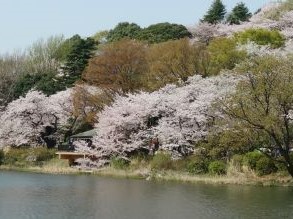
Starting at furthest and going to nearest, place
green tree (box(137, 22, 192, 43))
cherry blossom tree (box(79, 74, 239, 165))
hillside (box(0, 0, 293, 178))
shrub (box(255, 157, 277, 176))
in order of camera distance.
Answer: green tree (box(137, 22, 192, 43)) < cherry blossom tree (box(79, 74, 239, 165)) < shrub (box(255, 157, 277, 176)) < hillside (box(0, 0, 293, 178))

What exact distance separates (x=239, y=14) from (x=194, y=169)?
128 ft

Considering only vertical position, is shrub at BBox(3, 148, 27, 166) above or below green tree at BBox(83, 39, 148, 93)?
below

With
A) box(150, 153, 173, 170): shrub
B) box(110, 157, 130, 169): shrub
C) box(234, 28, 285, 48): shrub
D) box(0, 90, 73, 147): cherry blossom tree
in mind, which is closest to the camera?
box(150, 153, 173, 170): shrub

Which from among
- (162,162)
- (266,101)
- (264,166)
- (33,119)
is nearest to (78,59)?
(33,119)

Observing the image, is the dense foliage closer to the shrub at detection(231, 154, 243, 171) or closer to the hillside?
the hillside

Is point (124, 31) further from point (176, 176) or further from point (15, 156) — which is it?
point (176, 176)

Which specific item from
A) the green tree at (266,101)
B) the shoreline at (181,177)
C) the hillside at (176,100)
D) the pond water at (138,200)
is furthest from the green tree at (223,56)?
the pond water at (138,200)

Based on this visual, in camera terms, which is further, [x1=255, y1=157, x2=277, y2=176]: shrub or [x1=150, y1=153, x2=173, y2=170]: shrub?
[x1=150, y1=153, x2=173, y2=170]: shrub

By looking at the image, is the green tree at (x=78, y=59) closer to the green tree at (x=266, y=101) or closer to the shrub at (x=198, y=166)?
the shrub at (x=198, y=166)

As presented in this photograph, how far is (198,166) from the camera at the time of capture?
30938mm

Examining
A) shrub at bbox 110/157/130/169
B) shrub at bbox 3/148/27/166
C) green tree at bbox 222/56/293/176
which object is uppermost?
green tree at bbox 222/56/293/176

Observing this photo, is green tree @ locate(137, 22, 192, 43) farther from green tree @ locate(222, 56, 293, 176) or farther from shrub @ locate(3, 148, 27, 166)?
green tree @ locate(222, 56, 293, 176)

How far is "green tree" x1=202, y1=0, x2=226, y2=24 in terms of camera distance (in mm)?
67000

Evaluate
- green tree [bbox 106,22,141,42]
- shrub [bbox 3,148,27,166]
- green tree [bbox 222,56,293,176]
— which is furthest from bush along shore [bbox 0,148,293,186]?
green tree [bbox 106,22,141,42]
